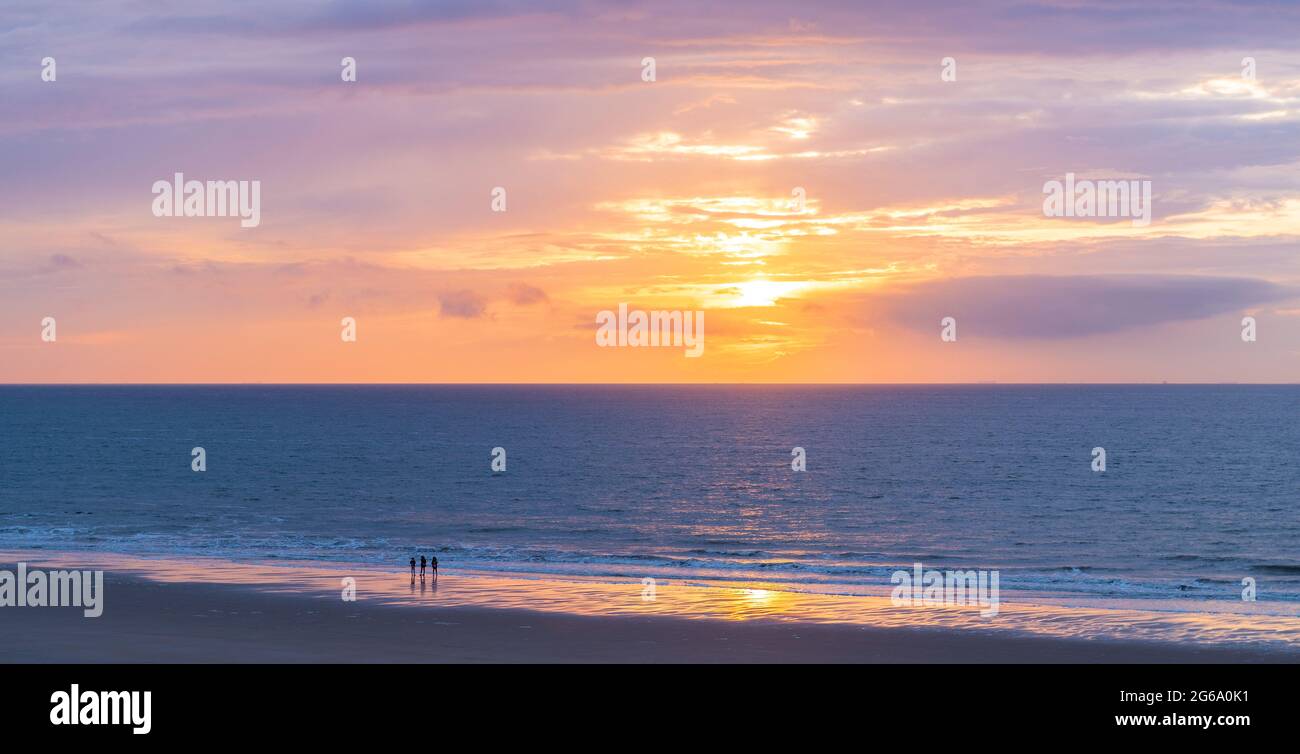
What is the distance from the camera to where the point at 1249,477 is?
8694cm

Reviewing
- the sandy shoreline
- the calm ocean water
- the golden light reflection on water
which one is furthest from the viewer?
the calm ocean water

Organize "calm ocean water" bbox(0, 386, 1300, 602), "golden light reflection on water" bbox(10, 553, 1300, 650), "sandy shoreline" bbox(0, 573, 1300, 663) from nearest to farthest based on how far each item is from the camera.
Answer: "sandy shoreline" bbox(0, 573, 1300, 663) → "golden light reflection on water" bbox(10, 553, 1300, 650) → "calm ocean water" bbox(0, 386, 1300, 602)

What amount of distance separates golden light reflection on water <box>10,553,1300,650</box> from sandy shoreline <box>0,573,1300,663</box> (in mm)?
1302

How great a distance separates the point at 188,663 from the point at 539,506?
47.3 meters

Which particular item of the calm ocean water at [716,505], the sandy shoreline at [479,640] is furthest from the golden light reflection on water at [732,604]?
the calm ocean water at [716,505]

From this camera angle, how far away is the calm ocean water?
5119 centimetres

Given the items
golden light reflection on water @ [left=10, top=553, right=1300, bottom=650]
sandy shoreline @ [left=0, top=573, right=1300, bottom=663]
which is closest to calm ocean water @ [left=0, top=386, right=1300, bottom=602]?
golden light reflection on water @ [left=10, top=553, right=1300, bottom=650]

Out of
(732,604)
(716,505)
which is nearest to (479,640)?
(732,604)

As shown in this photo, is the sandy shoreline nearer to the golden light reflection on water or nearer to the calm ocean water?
the golden light reflection on water

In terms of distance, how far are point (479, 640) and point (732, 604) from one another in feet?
33.6

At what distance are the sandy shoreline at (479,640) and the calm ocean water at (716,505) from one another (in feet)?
35.8
